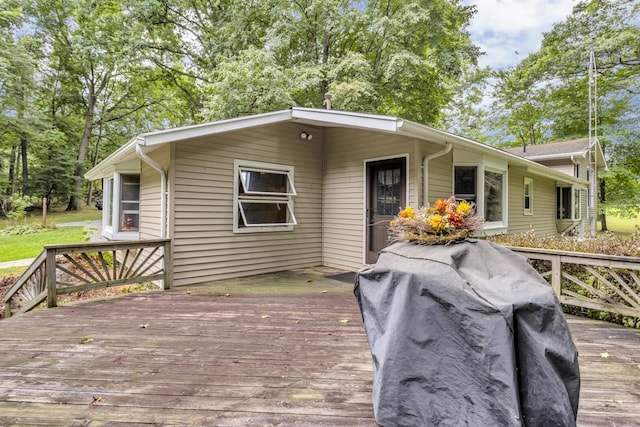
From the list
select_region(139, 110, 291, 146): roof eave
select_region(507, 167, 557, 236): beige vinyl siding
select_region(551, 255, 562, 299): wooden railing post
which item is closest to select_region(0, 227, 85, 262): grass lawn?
select_region(139, 110, 291, 146): roof eave

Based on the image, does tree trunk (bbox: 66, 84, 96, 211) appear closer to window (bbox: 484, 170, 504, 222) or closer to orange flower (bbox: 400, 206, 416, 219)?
window (bbox: 484, 170, 504, 222)

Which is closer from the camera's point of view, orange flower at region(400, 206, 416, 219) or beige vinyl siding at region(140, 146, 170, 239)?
orange flower at region(400, 206, 416, 219)

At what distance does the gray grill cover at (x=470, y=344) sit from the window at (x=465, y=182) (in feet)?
14.6

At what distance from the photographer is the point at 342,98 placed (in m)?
8.51

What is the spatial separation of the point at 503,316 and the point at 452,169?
478cm

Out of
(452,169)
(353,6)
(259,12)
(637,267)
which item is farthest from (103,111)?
(637,267)

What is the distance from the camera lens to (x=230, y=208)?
520cm

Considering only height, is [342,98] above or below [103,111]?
below

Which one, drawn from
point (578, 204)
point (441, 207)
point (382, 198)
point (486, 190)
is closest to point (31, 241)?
point (382, 198)

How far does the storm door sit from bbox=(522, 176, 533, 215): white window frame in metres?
4.94

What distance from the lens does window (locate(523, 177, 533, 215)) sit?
844 cm

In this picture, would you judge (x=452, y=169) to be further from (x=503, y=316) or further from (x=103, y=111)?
(x=103, y=111)

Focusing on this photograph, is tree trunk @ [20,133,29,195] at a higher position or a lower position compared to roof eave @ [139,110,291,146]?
higher

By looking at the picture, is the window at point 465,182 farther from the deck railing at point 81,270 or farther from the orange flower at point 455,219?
the deck railing at point 81,270
